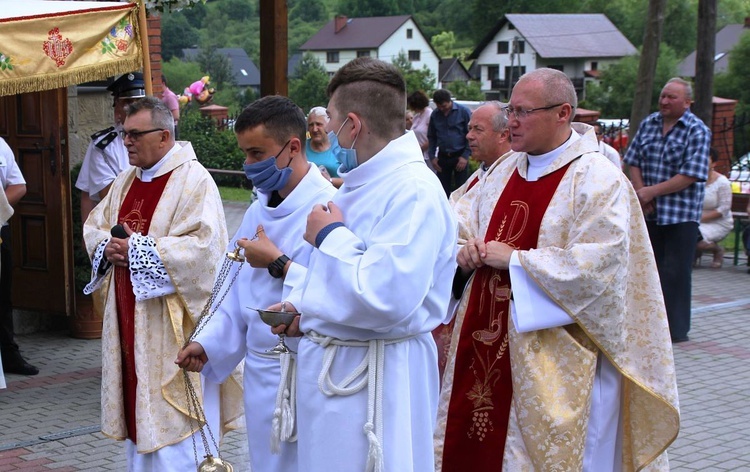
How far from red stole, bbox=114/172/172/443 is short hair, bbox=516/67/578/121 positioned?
191 centimetres

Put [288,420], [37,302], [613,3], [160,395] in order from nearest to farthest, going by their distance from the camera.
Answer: [288,420], [160,395], [37,302], [613,3]

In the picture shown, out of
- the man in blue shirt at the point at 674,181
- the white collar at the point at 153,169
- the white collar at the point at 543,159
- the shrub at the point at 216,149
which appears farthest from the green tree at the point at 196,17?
the white collar at the point at 543,159

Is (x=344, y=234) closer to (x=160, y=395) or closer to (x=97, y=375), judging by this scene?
A: (x=160, y=395)

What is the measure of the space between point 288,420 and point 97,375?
464cm

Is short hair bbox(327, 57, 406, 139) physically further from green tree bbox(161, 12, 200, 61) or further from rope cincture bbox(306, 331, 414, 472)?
green tree bbox(161, 12, 200, 61)

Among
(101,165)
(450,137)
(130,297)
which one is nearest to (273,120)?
(130,297)

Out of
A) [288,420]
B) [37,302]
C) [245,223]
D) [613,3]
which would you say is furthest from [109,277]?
[613,3]

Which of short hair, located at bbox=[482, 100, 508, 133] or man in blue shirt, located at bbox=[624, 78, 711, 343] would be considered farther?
man in blue shirt, located at bbox=[624, 78, 711, 343]

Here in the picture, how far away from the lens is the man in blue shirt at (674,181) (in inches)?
330

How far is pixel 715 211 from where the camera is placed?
1279 centimetres

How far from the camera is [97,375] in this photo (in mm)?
7836

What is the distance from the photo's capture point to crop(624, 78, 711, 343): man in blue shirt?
8.39m

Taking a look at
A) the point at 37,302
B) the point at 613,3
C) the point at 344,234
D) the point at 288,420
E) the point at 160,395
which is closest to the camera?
the point at 344,234

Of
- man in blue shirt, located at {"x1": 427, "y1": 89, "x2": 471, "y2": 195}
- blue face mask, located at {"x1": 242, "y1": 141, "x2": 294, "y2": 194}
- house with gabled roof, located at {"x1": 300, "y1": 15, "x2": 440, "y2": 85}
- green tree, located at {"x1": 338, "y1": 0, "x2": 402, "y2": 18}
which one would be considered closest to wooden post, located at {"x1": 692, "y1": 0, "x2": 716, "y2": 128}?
man in blue shirt, located at {"x1": 427, "y1": 89, "x2": 471, "y2": 195}
